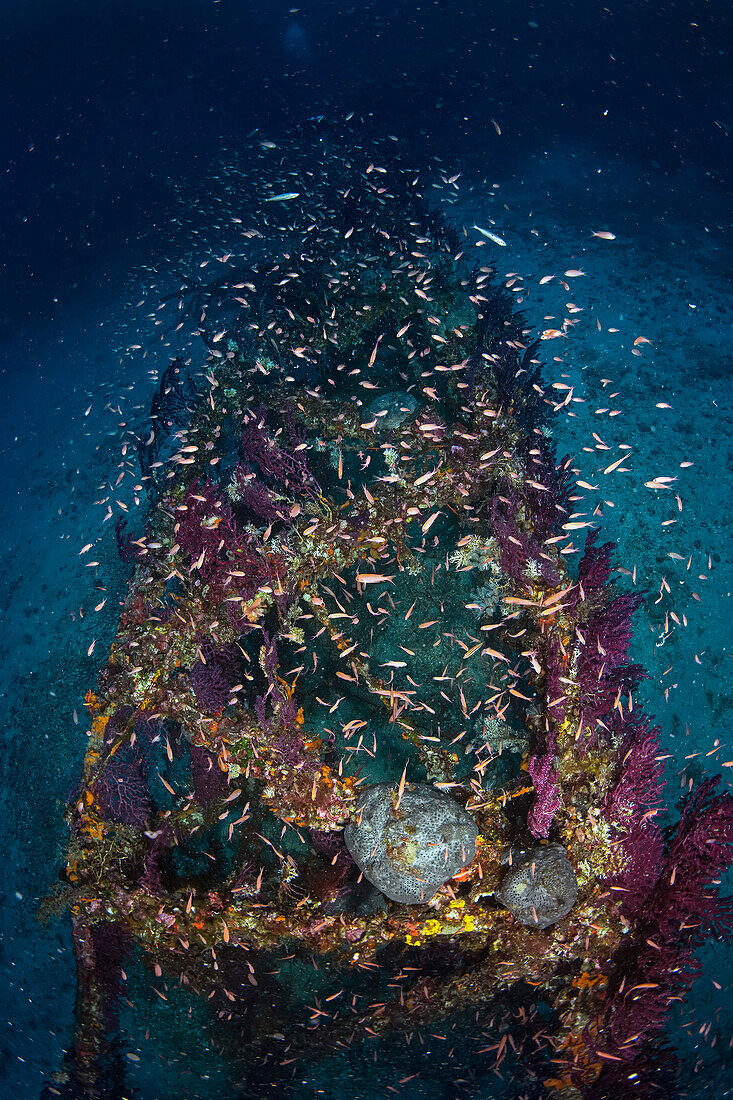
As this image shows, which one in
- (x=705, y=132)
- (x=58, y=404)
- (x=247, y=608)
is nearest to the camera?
(x=247, y=608)

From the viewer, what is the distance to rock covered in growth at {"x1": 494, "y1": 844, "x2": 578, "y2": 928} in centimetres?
395

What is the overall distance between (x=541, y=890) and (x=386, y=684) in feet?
7.27

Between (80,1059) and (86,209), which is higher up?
(86,209)

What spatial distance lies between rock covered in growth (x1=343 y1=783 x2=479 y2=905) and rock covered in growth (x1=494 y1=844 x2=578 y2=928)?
0.43m

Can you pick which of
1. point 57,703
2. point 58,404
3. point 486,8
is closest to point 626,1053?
point 57,703

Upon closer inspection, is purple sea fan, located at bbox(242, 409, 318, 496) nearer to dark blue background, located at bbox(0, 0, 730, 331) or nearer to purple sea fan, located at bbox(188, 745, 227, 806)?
purple sea fan, located at bbox(188, 745, 227, 806)

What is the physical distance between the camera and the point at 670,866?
4.29 m

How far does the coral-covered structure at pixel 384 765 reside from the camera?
4.18 meters

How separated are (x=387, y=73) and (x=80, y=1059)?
33.1 meters

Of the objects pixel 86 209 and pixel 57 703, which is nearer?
pixel 57 703

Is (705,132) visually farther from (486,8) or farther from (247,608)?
(247,608)

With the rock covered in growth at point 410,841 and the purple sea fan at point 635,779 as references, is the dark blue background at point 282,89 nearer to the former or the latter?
the purple sea fan at point 635,779

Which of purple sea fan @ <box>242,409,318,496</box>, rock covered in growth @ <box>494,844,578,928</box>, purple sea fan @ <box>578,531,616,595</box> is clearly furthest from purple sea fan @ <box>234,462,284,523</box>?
rock covered in growth @ <box>494,844,578,928</box>

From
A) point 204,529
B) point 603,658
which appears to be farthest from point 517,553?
point 204,529
